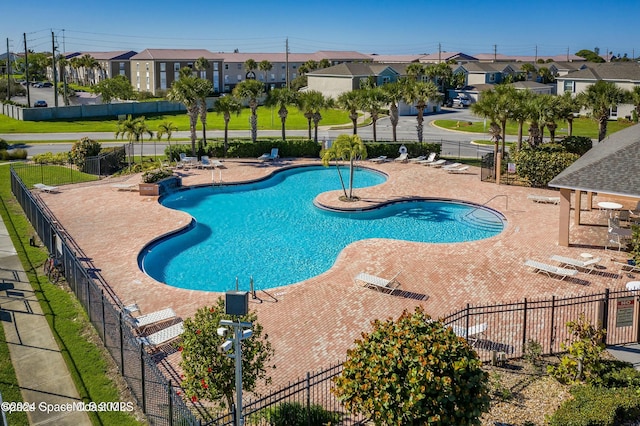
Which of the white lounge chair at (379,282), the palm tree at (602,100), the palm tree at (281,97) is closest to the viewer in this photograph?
the white lounge chair at (379,282)

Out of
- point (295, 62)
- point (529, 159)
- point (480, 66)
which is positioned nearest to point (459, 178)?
point (529, 159)

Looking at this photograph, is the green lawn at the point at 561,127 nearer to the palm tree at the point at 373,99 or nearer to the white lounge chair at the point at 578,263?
the palm tree at the point at 373,99

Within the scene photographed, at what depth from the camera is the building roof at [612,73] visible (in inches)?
2968

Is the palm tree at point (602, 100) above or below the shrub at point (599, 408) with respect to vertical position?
above

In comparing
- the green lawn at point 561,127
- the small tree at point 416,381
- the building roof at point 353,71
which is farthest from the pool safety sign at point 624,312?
the building roof at point 353,71

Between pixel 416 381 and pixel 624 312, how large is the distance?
9.29 meters

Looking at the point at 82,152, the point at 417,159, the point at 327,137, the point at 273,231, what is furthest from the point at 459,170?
the point at 82,152

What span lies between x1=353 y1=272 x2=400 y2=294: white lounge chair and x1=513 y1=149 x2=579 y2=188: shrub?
18.2m

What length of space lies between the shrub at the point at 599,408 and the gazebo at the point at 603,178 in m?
11.7

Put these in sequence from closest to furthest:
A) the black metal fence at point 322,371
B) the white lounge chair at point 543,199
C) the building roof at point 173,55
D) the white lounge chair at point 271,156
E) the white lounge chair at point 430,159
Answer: the black metal fence at point 322,371 → the white lounge chair at point 543,199 → the white lounge chair at point 430,159 → the white lounge chair at point 271,156 → the building roof at point 173,55

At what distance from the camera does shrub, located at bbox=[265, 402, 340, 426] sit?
13.1 m

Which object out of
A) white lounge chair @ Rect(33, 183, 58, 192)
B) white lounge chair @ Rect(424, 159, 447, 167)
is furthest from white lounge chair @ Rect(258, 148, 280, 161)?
white lounge chair @ Rect(33, 183, 58, 192)

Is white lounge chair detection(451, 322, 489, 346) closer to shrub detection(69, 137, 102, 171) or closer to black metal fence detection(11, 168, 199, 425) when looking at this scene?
black metal fence detection(11, 168, 199, 425)

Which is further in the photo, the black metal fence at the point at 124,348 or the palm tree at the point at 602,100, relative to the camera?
the palm tree at the point at 602,100
